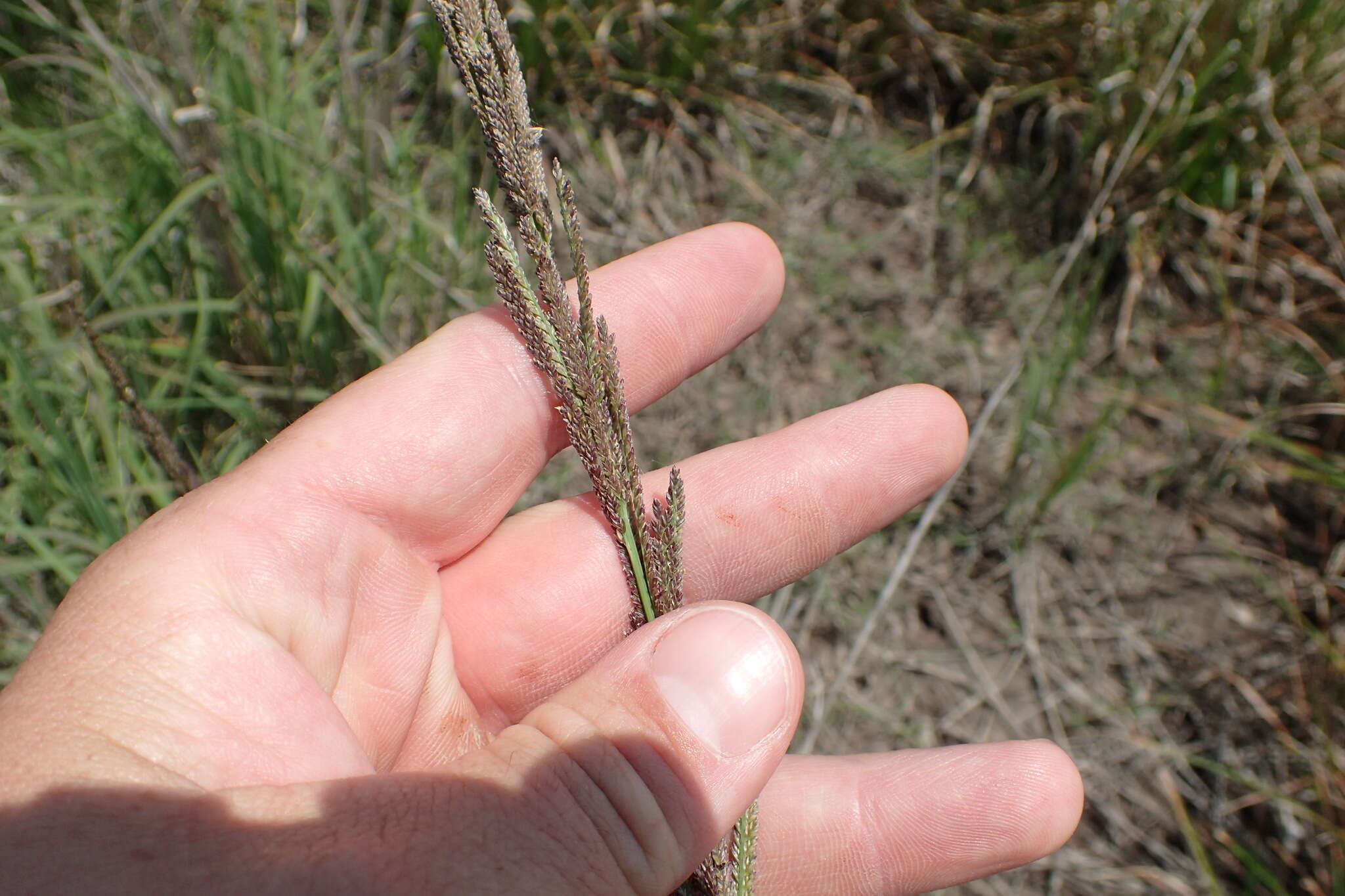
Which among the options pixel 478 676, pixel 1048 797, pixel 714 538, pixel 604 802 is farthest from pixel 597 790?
pixel 1048 797

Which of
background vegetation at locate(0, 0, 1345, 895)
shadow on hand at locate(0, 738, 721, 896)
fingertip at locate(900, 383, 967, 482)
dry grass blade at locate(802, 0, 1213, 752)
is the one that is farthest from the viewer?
dry grass blade at locate(802, 0, 1213, 752)

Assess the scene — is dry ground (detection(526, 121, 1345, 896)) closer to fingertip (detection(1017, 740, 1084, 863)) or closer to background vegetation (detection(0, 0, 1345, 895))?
background vegetation (detection(0, 0, 1345, 895))

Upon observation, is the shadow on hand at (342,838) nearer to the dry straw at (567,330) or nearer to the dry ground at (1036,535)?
the dry straw at (567,330)

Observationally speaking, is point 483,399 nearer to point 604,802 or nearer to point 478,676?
point 478,676

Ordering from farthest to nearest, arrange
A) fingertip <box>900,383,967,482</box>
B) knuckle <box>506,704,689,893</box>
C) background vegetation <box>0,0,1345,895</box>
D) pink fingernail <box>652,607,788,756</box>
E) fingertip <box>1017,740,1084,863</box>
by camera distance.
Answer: background vegetation <box>0,0,1345,895</box> < fingertip <box>900,383,967,482</box> < fingertip <box>1017,740,1084,863</box> < pink fingernail <box>652,607,788,756</box> < knuckle <box>506,704,689,893</box>

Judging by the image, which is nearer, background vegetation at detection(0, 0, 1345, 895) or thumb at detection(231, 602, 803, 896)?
thumb at detection(231, 602, 803, 896)

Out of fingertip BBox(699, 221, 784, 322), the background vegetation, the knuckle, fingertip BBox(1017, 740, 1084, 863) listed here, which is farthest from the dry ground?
the knuckle

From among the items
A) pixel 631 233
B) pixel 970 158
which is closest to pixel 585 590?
Result: pixel 631 233

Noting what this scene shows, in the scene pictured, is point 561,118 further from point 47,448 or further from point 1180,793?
point 1180,793
